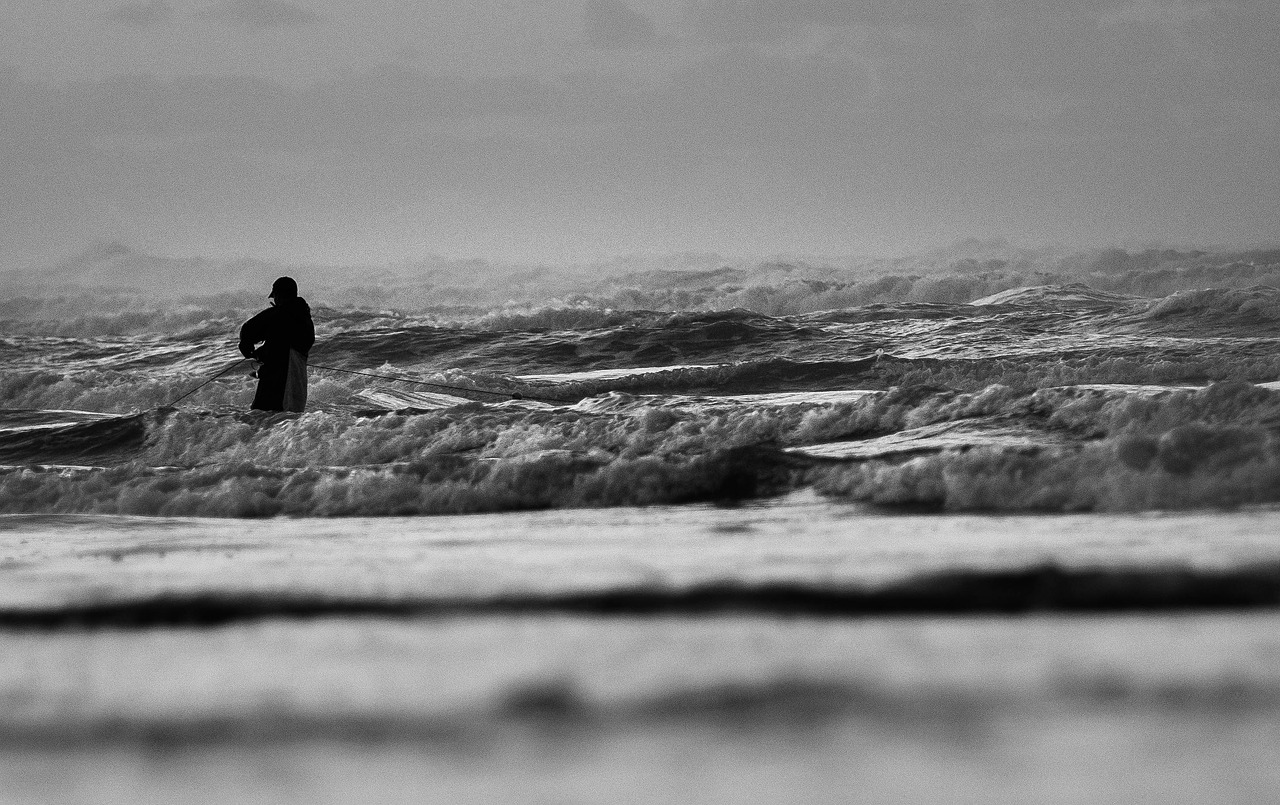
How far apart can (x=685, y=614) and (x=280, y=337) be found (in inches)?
272

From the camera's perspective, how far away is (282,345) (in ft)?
31.3

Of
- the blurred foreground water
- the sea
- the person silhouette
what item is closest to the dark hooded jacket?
the person silhouette

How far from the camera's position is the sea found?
2.22 metres

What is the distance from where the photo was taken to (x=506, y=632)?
3.09m

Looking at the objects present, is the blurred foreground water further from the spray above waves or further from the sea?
the spray above waves

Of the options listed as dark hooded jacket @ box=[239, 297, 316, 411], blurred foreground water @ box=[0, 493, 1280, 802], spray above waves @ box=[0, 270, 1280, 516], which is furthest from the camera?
dark hooded jacket @ box=[239, 297, 316, 411]

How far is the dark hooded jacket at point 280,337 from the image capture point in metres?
9.34

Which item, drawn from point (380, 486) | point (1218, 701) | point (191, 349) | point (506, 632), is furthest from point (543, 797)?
point (191, 349)

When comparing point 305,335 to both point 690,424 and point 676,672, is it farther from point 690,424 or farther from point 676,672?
point 676,672

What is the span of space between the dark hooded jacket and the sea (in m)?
1.73

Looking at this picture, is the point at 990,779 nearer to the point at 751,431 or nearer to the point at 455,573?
the point at 455,573

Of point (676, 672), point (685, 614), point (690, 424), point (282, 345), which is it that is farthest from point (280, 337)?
point (676, 672)

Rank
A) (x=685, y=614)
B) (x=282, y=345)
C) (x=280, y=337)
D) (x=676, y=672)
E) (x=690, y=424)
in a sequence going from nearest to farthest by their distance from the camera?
(x=676, y=672) → (x=685, y=614) → (x=690, y=424) → (x=280, y=337) → (x=282, y=345)

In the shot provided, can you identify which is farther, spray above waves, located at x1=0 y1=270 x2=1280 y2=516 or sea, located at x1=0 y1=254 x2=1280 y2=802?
spray above waves, located at x1=0 y1=270 x2=1280 y2=516
